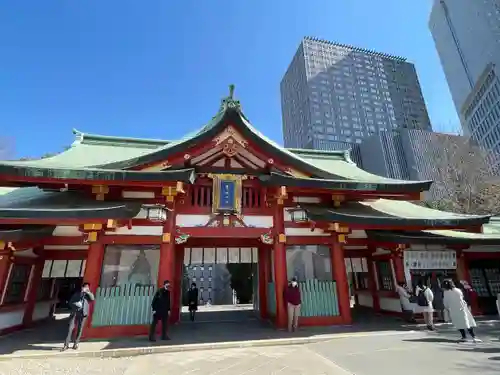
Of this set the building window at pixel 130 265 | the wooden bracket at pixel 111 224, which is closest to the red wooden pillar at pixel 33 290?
the building window at pixel 130 265

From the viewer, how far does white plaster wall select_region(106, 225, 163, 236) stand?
9.85 meters

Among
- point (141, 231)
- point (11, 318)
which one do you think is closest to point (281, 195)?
Result: point (141, 231)

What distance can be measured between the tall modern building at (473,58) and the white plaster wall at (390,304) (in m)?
69.6

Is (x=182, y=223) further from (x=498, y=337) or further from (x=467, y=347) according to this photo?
(x=498, y=337)

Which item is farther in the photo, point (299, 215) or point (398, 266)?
point (398, 266)

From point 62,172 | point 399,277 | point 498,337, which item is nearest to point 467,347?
point 498,337

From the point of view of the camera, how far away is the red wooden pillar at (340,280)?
414 inches

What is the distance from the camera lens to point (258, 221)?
10.9 metres

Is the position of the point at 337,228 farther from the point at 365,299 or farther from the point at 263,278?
the point at 365,299

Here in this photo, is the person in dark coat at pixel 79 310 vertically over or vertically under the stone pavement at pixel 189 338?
over

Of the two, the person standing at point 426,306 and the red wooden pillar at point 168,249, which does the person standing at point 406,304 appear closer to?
the person standing at point 426,306

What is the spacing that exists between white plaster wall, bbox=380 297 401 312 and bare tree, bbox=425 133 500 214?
1893 centimetres

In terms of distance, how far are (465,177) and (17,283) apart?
34.4 m

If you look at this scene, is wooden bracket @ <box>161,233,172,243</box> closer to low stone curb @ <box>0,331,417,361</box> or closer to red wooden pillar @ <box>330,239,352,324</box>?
low stone curb @ <box>0,331,417,361</box>
